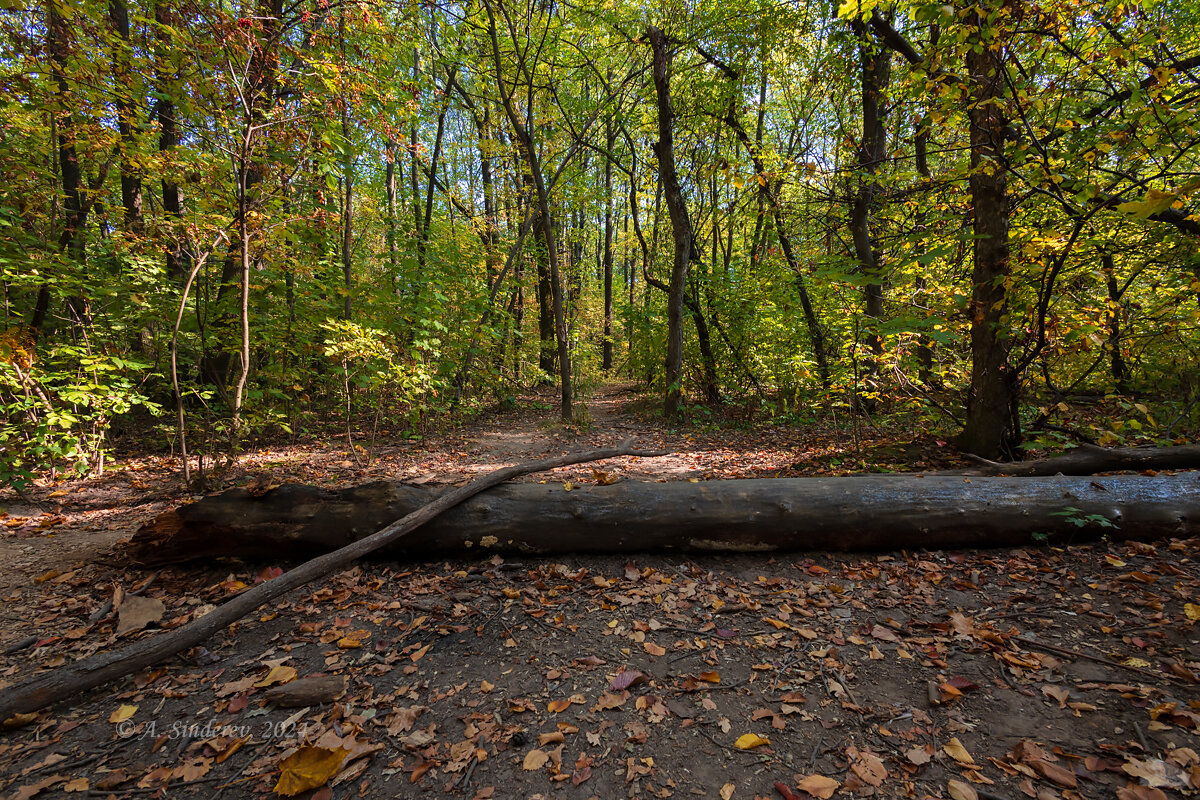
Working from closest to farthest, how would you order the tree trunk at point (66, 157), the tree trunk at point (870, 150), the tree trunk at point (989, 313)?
the tree trunk at point (989, 313) < the tree trunk at point (66, 157) < the tree trunk at point (870, 150)

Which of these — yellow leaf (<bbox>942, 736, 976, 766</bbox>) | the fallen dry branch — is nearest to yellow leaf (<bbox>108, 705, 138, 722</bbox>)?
the fallen dry branch

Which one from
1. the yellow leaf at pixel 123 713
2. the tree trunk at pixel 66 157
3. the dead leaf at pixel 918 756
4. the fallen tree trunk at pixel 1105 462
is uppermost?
the tree trunk at pixel 66 157

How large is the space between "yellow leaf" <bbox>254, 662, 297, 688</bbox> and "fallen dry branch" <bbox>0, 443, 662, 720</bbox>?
376mm

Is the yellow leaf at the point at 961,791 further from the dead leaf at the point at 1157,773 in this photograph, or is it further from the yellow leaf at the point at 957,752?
the dead leaf at the point at 1157,773

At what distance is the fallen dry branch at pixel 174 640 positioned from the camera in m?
2.14

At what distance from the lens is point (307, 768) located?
6.19 ft

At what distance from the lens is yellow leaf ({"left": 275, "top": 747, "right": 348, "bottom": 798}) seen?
1.81 metres

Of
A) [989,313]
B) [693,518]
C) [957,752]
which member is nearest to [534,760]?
[957,752]

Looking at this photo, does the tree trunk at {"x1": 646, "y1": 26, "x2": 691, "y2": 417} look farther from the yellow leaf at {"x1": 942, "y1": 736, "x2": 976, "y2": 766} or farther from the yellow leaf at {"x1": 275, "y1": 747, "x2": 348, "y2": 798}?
the yellow leaf at {"x1": 275, "y1": 747, "x2": 348, "y2": 798}

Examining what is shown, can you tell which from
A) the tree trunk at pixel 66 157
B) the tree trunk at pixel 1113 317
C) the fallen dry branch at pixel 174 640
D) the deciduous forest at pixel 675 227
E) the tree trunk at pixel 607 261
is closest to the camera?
the fallen dry branch at pixel 174 640

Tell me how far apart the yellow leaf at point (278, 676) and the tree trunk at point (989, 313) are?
6091 millimetres

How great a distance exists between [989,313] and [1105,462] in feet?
5.68

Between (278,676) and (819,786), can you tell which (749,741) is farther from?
(278,676)

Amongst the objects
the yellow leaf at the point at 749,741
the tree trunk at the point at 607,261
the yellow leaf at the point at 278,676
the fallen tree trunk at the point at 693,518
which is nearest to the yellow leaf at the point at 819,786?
the yellow leaf at the point at 749,741
